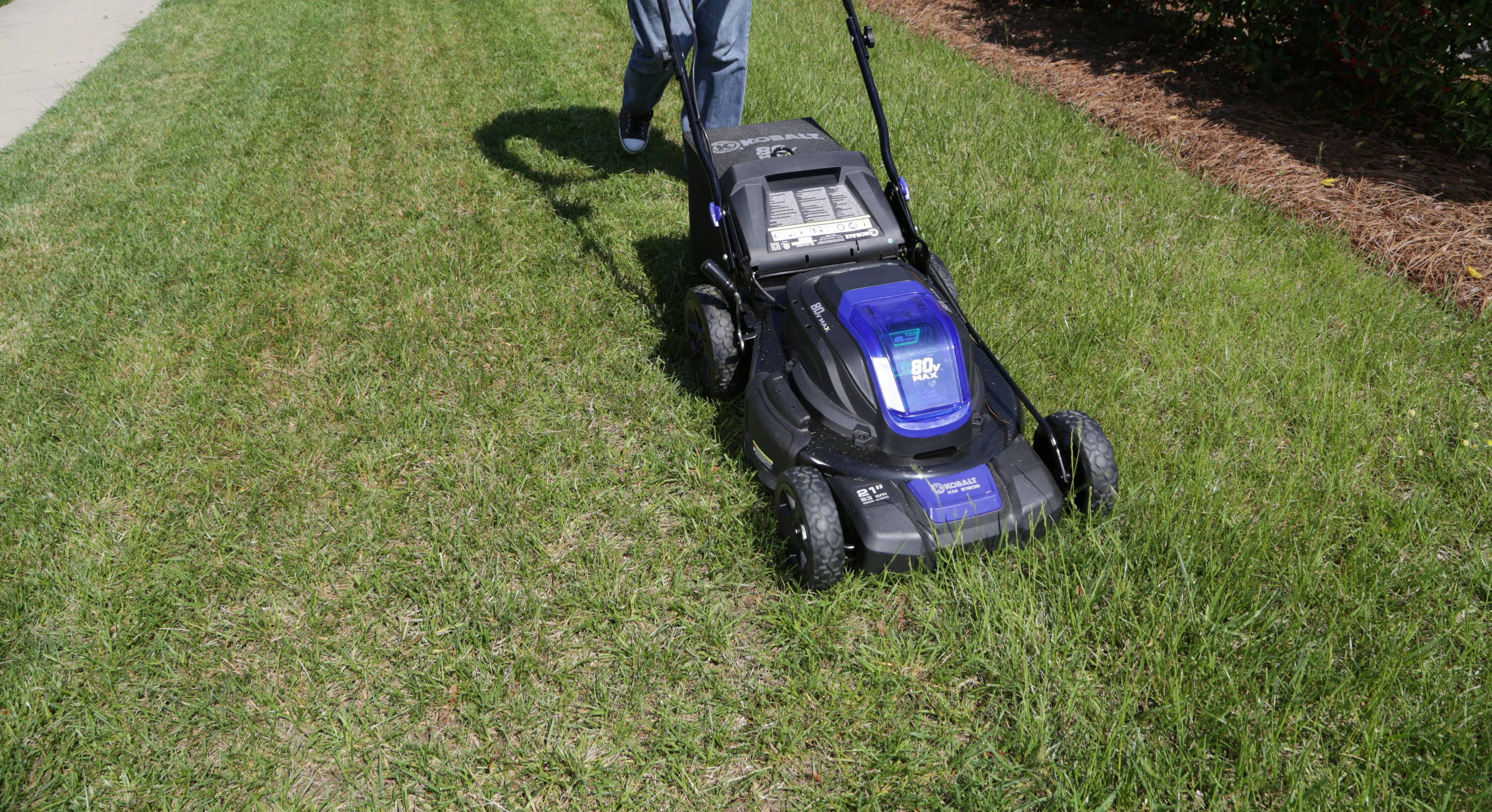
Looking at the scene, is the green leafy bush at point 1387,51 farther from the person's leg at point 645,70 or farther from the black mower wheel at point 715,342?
the black mower wheel at point 715,342

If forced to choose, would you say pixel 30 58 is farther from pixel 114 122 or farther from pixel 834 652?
pixel 834 652

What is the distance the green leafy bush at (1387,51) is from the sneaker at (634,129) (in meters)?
3.28

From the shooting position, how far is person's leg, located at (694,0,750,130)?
3.82 metres

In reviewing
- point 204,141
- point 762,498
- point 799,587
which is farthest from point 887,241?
point 204,141

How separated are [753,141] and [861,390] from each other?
1.45 m

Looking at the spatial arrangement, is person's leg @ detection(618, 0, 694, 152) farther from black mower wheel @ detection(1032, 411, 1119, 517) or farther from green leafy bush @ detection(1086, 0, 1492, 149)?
green leafy bush @ detection(1086, 0, 1492, 149)

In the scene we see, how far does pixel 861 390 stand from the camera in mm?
2160

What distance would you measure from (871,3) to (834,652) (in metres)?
7.11

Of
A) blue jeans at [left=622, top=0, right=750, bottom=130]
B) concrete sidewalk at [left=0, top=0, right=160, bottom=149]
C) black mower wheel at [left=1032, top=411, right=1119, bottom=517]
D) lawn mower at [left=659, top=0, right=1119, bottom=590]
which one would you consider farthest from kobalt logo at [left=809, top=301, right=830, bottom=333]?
concrete sidewalk at [left=0, top=0, right=160, bottom=149]

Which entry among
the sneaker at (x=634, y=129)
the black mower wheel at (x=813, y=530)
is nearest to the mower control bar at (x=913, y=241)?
the black mower wheel at (x=813, y=530)

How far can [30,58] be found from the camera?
293 inches

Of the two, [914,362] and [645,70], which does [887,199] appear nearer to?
[914,362]

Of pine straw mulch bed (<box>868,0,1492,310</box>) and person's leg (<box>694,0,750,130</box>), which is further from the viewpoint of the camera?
person's leg (<box>694,0,750,130</box>)

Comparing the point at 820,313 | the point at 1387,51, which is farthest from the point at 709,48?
the point at 1387,51
